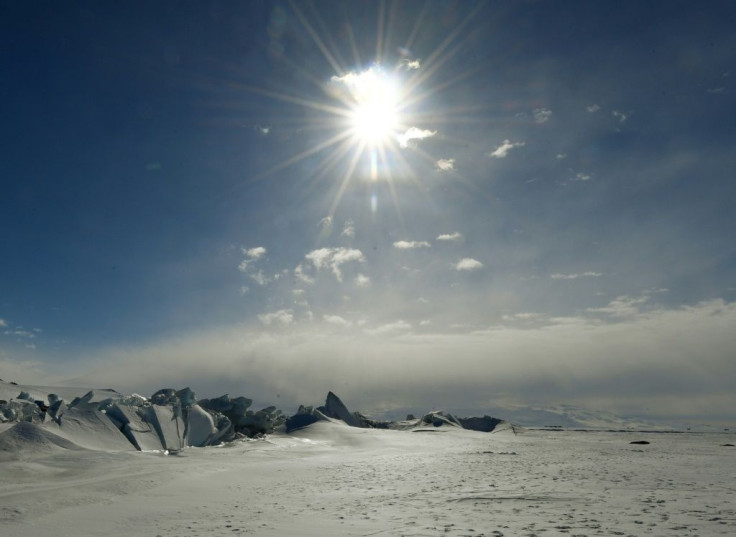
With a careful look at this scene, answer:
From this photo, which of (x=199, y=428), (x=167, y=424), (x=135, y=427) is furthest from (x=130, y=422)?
(x=199, y=428)

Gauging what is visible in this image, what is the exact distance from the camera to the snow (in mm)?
7719

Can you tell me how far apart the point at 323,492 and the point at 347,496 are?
956mm

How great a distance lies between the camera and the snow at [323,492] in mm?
7719

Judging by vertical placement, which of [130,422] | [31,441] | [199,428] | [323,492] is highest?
[130,422]

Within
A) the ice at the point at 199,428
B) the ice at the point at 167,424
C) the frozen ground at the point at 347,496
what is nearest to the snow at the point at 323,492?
the frozen ground at the point at 347,496

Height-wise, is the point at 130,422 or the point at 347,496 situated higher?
the point at 130,422

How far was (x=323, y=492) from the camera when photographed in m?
11.4

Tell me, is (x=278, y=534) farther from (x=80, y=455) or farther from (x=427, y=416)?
(x=427, y=416)

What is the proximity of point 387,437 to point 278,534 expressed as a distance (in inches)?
900

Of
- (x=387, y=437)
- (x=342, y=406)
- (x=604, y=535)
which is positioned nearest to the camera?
(x=604, y=535)

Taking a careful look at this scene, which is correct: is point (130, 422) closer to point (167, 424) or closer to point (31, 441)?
point (167, 424)

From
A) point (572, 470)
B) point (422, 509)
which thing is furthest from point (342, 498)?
point (572, 470)

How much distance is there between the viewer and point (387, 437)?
2922 cm

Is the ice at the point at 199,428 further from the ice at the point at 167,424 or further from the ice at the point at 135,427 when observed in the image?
the ice at the point at 135,427
